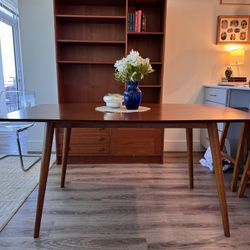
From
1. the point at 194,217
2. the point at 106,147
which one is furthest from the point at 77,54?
the point at 194,217

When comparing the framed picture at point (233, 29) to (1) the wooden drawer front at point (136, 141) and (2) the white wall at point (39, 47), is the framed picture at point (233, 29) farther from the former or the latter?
(2) the white wall at point (39, 47)

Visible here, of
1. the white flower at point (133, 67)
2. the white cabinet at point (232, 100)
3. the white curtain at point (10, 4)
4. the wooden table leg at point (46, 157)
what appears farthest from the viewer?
the white curtain at point (10, 4)

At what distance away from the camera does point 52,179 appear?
2.21 metres

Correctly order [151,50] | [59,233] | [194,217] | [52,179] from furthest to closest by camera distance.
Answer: [151,50] → [52,179] → [194,217] → [59,233]

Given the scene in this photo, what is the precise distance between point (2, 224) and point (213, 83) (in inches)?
106

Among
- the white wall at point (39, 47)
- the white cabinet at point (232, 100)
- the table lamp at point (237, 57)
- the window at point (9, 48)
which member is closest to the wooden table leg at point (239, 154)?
the white cabinet at point (232, 100)

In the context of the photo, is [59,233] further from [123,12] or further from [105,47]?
[123,12]

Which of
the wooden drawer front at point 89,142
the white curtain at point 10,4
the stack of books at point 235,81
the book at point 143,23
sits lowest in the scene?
the wooden drawer front at point 89,142

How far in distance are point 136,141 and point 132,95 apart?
106cm

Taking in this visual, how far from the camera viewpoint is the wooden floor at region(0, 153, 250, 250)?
4.46 feet

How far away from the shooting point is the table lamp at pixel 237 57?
284cm

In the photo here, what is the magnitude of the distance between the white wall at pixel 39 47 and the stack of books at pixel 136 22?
36.5 inches

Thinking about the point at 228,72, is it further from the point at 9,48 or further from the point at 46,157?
the point at 9,48

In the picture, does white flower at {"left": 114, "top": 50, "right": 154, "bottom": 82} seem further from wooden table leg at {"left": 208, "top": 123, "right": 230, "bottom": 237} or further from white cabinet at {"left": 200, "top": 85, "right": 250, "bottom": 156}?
white cabinet at {"left": 200, "top": 85, "right": 250, "bottom": 156}
